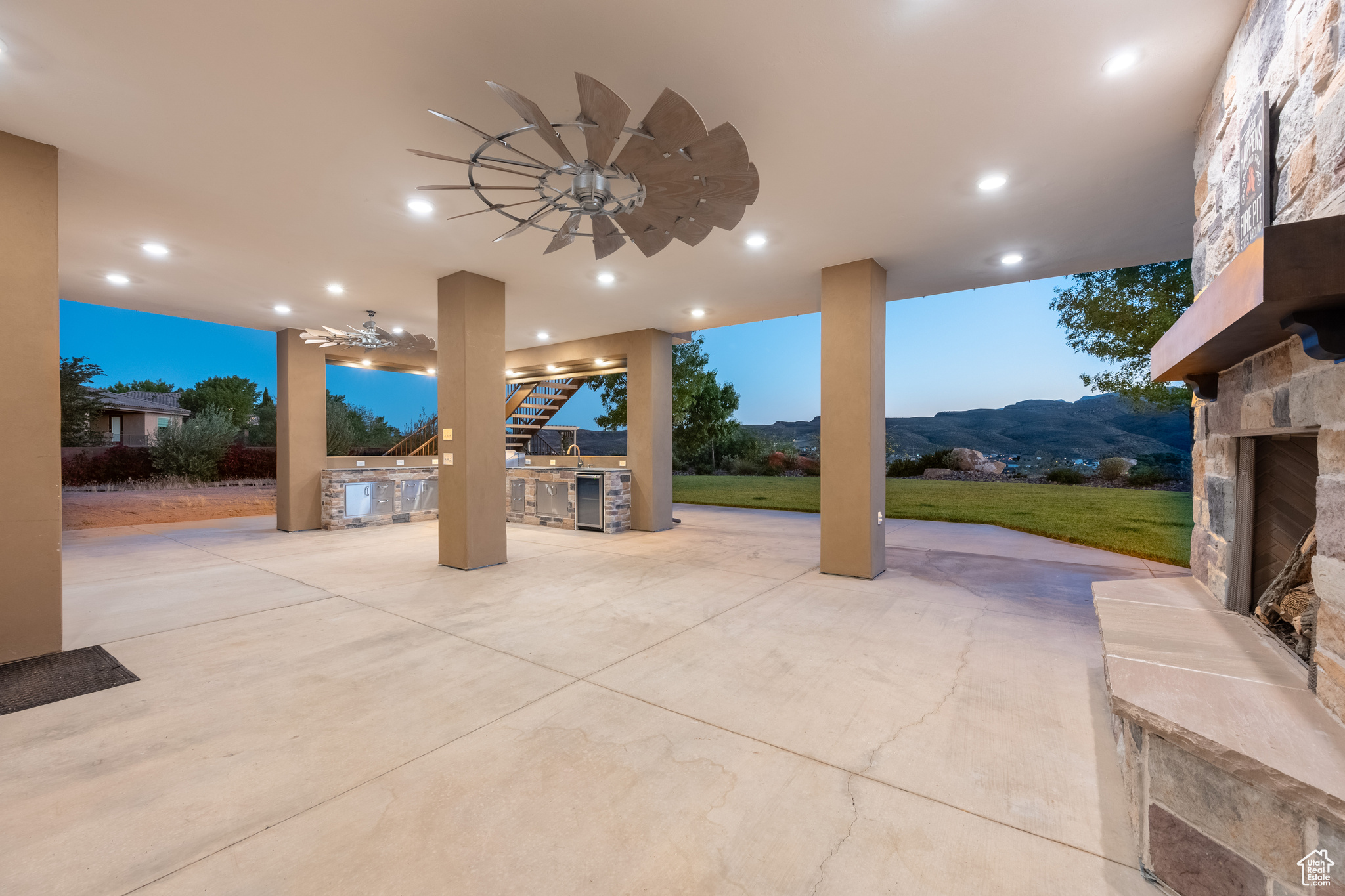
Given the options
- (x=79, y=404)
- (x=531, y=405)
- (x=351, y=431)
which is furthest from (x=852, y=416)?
(x=351, y=431)

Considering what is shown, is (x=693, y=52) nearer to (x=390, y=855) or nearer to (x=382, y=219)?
(x=382, y=219)

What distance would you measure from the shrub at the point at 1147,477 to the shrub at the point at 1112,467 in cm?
24

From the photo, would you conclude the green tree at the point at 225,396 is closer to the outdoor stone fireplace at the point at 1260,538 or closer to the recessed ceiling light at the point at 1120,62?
the recessed ceiling light at the point at 1120,62

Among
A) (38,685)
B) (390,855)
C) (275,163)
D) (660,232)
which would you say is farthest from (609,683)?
(275,163)

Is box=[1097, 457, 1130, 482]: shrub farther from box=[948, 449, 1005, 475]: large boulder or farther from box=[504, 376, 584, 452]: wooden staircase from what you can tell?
box=[504, 376, 584, 452]: wooden staircase

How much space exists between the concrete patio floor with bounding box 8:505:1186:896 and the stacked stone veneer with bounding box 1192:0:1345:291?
7.52ft

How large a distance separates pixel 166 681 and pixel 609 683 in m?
2.64

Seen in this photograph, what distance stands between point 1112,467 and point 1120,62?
12127 mm

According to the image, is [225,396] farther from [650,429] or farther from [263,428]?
[650,429]

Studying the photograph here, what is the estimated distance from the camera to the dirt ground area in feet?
30.6

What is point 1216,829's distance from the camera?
4.77ft

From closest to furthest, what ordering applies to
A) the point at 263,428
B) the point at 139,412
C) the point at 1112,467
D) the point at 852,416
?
the point at 852,416 → the point at 1112,467 → the point at 139,412 → the point at 263,428

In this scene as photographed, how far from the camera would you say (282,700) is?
2.79 meters

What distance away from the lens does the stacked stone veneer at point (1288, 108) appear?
162cm
